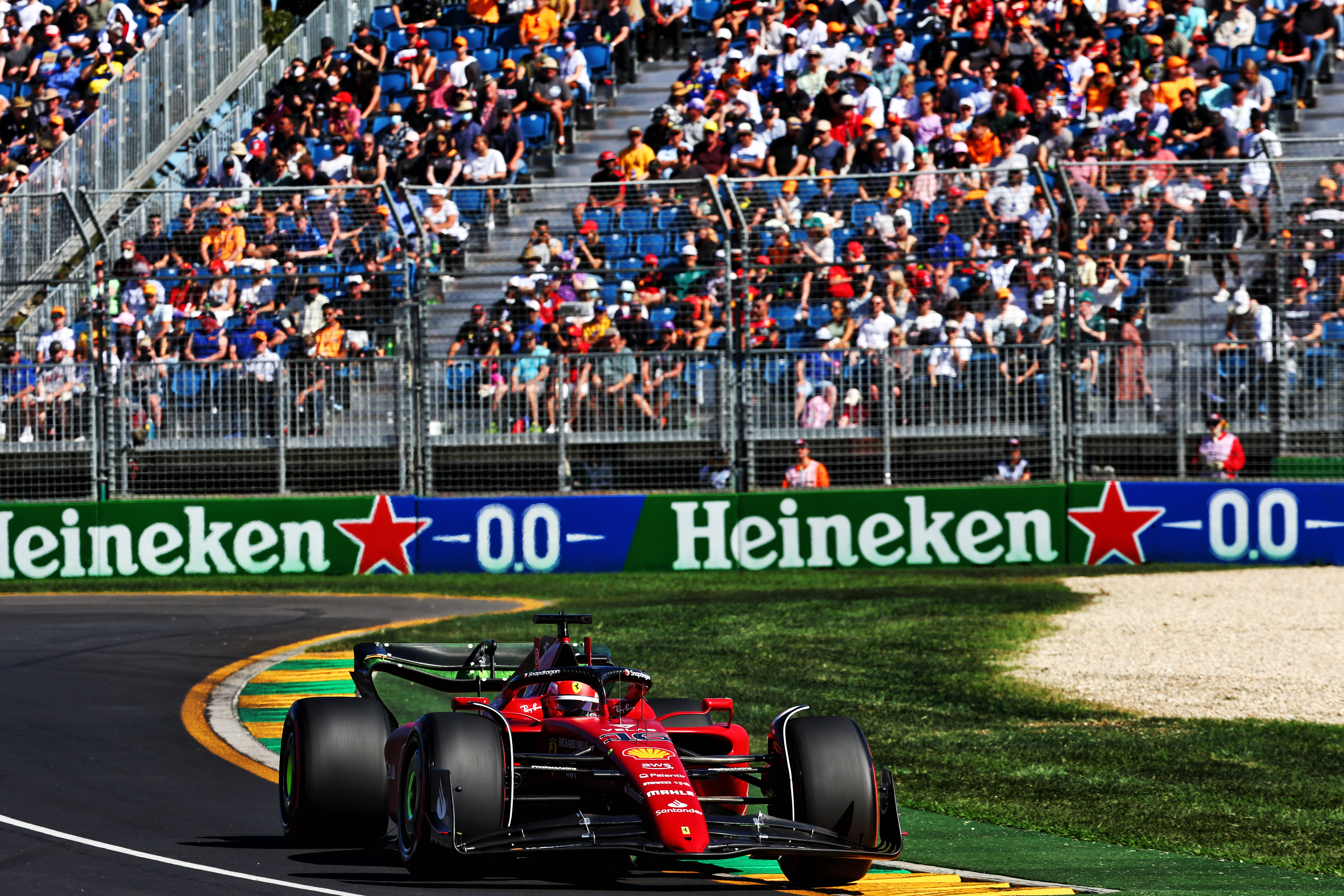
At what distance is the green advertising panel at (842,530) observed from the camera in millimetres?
17891

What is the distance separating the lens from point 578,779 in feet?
20.4

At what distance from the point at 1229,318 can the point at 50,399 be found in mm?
11853

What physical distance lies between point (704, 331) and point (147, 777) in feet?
34.3

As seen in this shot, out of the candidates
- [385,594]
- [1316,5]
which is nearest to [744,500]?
[385,594]

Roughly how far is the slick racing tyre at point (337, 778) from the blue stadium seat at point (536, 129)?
17.4m

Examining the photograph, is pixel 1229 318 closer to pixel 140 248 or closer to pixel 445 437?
pixel 445 437

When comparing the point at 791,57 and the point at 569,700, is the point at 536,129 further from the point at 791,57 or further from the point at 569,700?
the point at 569,700

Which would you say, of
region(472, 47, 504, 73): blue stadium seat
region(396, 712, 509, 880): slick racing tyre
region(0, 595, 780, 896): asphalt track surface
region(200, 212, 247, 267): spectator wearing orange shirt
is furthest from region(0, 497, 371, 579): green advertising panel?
region(396, 712, 509, 880): slick racing tyre

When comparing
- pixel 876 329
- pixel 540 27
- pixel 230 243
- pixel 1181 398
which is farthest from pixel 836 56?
pixel 230 243

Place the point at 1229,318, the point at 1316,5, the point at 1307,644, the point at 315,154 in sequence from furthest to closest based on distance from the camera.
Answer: the point at 315,154 → the point at 1316,5 → the point at 1229,318 → the point at 1307,644

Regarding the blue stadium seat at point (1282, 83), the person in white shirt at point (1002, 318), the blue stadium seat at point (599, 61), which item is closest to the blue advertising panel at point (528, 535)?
the person in white shirt at point (1002, 318)

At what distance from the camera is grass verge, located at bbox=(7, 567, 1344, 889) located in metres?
7.72

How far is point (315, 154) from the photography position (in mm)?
23734

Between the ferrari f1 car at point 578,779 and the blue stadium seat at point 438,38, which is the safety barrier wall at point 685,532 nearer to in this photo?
the blue stadium seat at point 438,38
